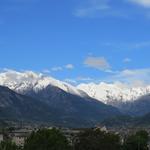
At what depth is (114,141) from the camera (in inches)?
7721

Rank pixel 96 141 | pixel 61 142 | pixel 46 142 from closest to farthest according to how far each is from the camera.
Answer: pixel 61 142 < pixel 46 142 < pixel 96 141

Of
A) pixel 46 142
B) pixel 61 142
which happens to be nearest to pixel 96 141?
pixel 61 142

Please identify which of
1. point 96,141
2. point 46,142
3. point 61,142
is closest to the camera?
point 61,142

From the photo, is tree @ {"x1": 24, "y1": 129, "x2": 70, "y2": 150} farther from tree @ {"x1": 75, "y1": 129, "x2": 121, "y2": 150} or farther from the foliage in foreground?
tree @ {"x1": 75, "y1": 129, "x2": 121, "y2": 150}

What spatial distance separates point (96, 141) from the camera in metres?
189

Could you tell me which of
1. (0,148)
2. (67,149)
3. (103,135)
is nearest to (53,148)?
(67,149)

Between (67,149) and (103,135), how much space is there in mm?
26476

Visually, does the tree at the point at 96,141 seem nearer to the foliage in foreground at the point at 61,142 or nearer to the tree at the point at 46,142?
the foliage in foreground at the point at 61,142

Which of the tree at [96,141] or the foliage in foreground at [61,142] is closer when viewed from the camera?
the foliage in foreground at [61,142]

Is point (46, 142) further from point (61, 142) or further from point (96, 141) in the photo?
point (96, 141)

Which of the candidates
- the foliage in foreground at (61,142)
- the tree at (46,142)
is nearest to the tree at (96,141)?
the foliage in foreground at (61,142)

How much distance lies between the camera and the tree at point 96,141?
188375mm

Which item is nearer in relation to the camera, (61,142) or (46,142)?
(61,142)

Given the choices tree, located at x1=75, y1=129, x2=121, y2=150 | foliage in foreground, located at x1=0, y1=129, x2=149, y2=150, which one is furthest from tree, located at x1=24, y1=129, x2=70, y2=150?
tree, located at x1=75, y1=129, x2=121, y2=150
